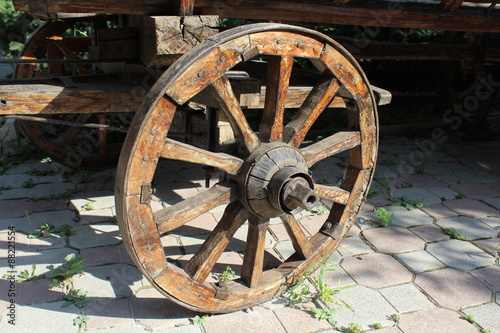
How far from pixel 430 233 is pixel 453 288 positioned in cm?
66

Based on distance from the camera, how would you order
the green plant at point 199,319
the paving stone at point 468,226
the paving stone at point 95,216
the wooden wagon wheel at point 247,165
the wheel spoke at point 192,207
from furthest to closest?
1. the paving stone at point 468,226
2. the paving stone at point 95,216
3. the green plant at point 199,319
4. the wheel spoke at point 192,207
5. the wooden wagon wheel at point 247,165

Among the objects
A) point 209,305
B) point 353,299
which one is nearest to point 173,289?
point 209,305

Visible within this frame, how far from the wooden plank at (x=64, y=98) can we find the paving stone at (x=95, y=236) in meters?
0.90

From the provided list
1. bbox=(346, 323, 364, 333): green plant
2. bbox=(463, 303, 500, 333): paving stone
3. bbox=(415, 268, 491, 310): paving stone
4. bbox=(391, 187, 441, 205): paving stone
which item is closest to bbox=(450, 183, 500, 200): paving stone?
bbox=(391, 187, 441, 205): paving stone

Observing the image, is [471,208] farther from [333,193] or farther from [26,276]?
[26,276]

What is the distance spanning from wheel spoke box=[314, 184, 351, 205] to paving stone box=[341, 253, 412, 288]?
48 centimetres

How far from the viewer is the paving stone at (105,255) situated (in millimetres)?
2789

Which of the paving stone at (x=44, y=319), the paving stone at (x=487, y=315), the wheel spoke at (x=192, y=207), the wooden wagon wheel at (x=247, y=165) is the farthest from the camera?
the paving stone at (x=487, y=315)

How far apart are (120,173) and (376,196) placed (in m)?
2.54

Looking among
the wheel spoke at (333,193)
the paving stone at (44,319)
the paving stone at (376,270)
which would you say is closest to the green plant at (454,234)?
the paving stone at (376,270)

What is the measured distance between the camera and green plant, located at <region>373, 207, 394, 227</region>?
3.43 m

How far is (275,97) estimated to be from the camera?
230 centimetres

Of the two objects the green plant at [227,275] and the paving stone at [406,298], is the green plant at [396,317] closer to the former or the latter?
the paving stone at [406,298]

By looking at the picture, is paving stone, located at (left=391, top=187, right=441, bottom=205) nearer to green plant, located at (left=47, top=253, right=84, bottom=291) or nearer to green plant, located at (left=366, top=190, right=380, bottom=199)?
green plant, located at (left=366, top=190, right=380, bottom=199)
